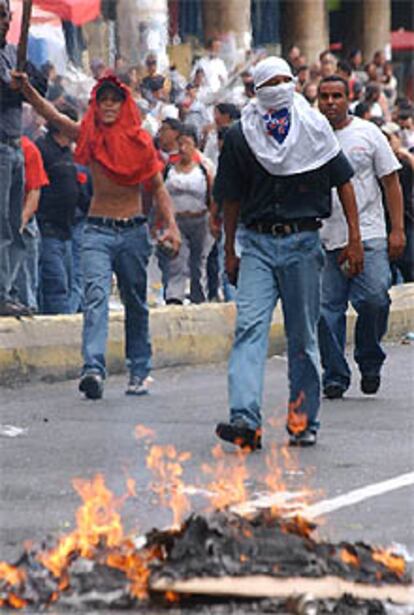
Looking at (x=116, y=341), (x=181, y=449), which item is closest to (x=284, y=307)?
(x=181, y=449)

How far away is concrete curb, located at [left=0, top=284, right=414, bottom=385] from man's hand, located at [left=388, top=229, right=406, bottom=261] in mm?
2248

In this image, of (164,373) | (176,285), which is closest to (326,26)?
(176,285)

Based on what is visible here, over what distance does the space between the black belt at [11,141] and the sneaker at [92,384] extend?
6.31 feet

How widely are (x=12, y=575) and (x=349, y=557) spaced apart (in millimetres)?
995

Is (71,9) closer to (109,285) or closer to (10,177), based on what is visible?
(10,177)

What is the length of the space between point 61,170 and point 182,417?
15.3ft

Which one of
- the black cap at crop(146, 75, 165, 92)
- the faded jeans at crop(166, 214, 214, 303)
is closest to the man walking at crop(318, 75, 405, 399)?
the faded jeans at crop(166, 214, 214, 303)

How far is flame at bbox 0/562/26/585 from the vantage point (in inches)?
237

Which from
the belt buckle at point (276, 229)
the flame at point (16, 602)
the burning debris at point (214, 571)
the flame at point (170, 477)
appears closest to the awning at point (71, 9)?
the belt buckle at point (276, 229)

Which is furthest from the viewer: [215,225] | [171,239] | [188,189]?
[188,189]

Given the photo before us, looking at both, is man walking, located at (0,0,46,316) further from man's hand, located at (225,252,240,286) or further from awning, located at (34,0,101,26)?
awning, located at (34,0,101,26)

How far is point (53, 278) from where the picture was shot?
1453cm

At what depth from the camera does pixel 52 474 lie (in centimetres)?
868

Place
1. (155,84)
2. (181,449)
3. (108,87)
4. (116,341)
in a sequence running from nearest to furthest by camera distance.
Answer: (181,449), (108,87), (116,341), (155,84)
